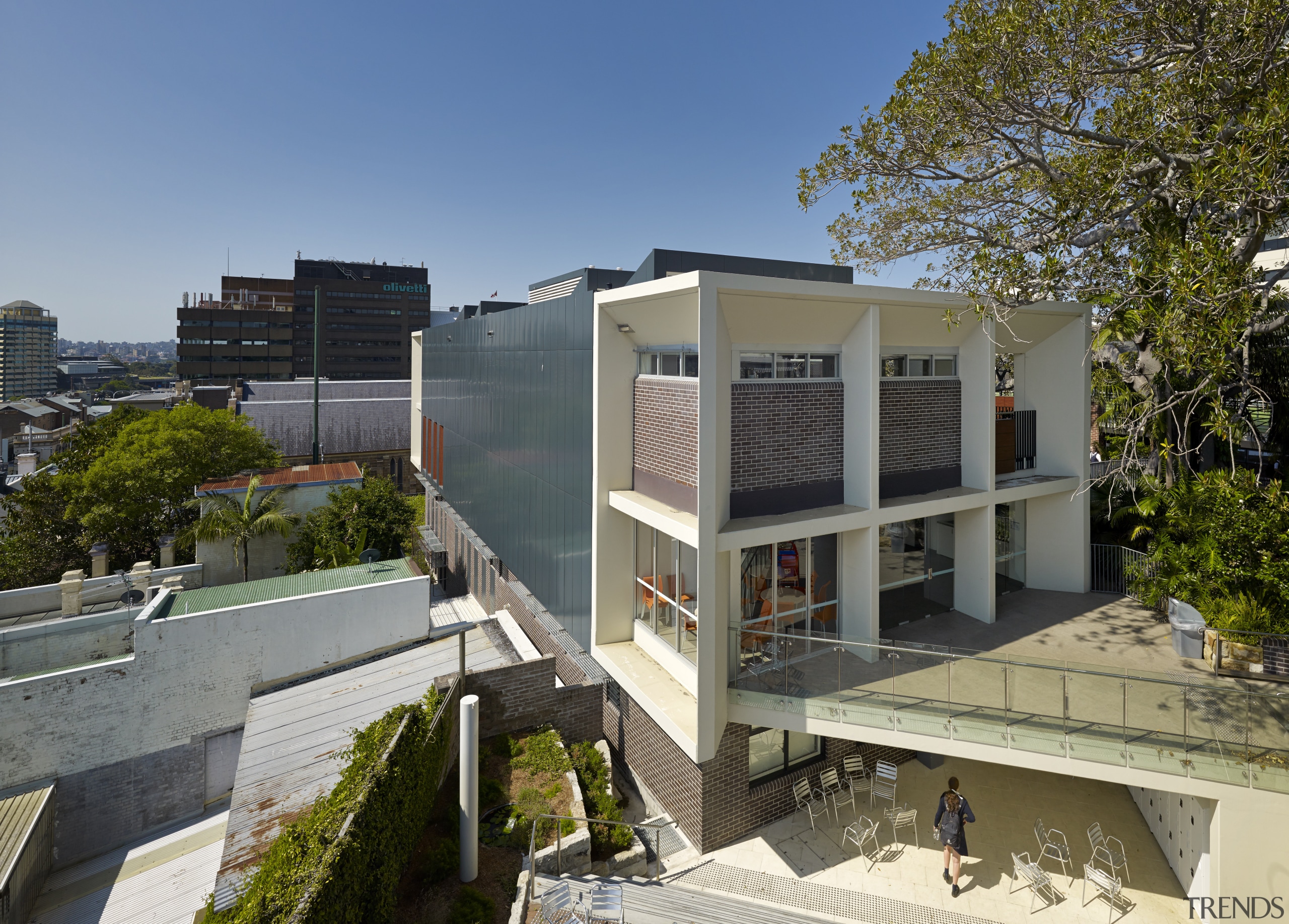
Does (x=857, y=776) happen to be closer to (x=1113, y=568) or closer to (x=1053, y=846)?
(x=1053, y=846)

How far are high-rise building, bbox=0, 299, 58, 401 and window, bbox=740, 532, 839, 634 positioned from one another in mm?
180533

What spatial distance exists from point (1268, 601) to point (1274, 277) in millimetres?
5481

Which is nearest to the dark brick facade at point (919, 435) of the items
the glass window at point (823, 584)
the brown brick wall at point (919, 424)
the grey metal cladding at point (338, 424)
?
the brown brick wall at point (919, 424)

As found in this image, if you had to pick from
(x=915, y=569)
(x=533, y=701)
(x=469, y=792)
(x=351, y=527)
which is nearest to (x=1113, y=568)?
(x=915, y=569)

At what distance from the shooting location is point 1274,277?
10.9 metres

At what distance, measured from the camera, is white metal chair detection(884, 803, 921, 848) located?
10445 mm

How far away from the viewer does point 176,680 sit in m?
14.0

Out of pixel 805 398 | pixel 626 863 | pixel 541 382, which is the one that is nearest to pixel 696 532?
pixel 805 398

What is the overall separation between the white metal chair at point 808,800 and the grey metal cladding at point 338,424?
35329 millimetres

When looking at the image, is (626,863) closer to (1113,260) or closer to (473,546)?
(473,546)

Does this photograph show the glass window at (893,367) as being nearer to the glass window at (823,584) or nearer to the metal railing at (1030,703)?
the glass window at (823,584)

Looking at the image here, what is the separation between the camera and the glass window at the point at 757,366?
1048cm

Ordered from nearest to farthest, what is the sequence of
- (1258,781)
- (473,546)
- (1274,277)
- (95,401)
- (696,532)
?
(1258,781) → (696,532) → (1274,277) → (473,546) → (95,401)

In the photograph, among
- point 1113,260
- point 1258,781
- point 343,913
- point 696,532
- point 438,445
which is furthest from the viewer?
point 438,445
